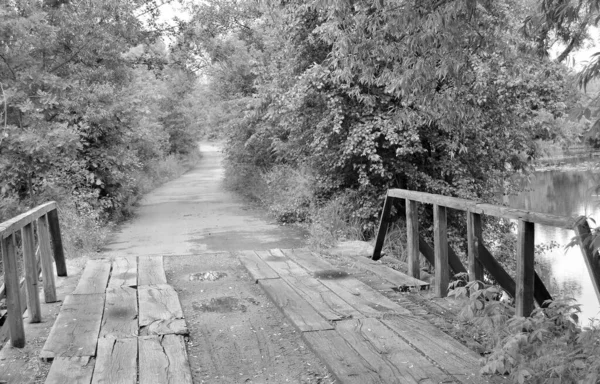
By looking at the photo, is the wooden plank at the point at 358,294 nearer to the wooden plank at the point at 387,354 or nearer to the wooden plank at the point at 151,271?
the wooden plank at the point at 387,354

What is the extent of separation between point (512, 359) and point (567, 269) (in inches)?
565

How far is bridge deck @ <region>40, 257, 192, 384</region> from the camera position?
416cm

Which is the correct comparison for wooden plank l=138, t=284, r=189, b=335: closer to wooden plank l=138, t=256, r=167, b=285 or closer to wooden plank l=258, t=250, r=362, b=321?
wooden plank l=138, t=256, r=167, b=285

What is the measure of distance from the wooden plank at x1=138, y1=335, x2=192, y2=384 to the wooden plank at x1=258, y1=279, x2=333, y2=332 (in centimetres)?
103

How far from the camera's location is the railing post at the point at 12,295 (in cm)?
476

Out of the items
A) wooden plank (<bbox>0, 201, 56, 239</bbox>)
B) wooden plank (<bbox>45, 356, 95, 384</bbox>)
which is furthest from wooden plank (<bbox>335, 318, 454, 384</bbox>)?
wooden plank (<bbox>0, 201, 56, 239</bbox>)

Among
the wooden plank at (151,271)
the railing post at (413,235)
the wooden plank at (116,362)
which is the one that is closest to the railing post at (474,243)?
the railing post at (413,235)

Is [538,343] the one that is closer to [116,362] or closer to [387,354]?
[387,354]

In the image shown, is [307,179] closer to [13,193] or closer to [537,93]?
[537,93]

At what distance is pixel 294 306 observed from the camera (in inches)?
227

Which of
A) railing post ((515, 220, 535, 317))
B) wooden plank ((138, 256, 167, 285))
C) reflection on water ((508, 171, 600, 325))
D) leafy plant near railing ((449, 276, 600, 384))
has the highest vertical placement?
railing post ((515, 220, 535, 317))

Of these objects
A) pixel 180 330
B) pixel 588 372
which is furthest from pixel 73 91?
pixel 588 372

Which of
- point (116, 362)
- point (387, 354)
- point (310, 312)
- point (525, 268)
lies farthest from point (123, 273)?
point (525, 268)

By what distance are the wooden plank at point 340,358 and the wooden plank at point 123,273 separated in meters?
2.78
